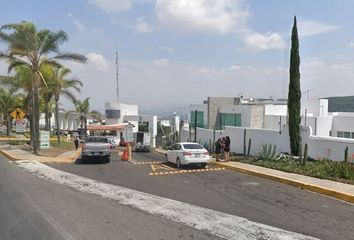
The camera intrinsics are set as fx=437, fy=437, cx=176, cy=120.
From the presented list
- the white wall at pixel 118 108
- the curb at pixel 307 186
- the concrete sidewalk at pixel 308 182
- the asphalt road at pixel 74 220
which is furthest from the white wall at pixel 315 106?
the white wall at pixel 118 108

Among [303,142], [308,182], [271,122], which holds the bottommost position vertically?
[308,182]

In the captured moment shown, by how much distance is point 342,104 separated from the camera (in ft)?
222

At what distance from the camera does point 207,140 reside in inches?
1517

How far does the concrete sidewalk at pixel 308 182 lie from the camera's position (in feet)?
43.0

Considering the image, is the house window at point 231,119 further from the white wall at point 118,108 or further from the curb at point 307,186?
the white wall at point 118,108

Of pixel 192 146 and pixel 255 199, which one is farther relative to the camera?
pixel 192 146

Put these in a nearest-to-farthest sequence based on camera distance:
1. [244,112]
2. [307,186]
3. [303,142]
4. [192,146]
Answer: [307,186]
[192,146]
[303,142]
[244,112]

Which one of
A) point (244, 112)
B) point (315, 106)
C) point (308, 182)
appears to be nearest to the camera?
point (308, 182)

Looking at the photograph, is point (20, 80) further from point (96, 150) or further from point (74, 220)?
point (74, 220)

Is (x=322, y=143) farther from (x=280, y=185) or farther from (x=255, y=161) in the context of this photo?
(x=280, y=185)

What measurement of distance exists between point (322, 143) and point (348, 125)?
44.4ft

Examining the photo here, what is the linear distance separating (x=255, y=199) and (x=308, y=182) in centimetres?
363

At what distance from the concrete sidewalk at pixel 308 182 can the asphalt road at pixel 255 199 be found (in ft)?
1.08

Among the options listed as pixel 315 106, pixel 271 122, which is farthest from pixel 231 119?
pixel 315 106
